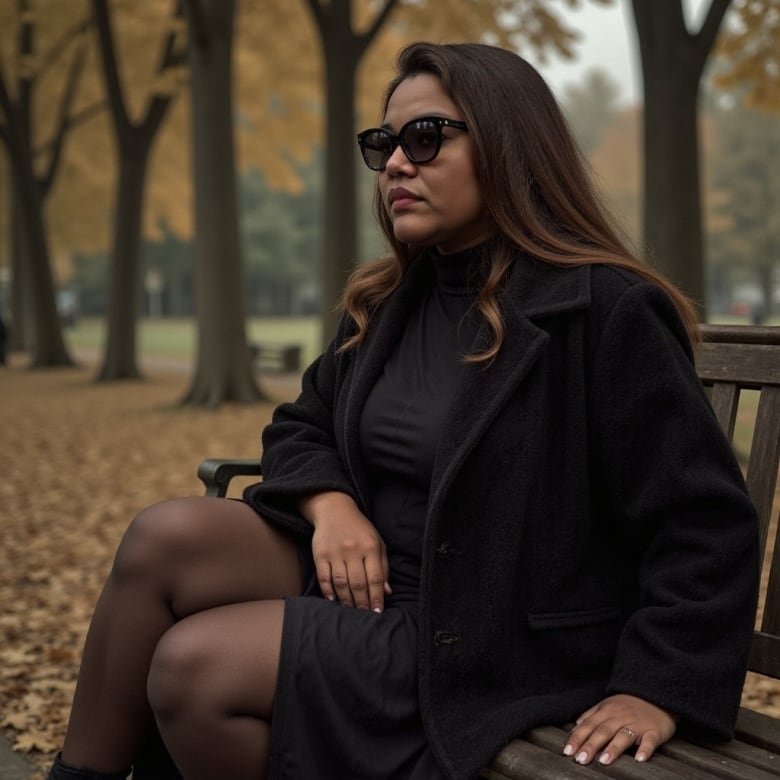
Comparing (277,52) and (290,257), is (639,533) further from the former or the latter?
(290,257)

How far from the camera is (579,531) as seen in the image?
2131 mm

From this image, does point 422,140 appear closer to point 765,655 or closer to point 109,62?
point 765,655

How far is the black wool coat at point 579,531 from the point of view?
1988 millimetres

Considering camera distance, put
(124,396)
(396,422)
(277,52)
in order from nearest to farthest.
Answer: (396,422)
(124,396)
(277,52)

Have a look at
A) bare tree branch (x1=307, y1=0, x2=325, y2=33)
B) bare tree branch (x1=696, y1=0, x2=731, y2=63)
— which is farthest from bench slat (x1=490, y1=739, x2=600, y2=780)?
bare tree branch (x1=307, y1=0, x2=325, y2=33)

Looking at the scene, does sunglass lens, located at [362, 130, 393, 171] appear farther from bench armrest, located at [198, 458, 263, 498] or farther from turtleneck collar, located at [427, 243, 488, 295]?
bench armrest, located at [198, 458, 263, 498]

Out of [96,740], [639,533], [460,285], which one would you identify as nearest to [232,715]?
[96,740]

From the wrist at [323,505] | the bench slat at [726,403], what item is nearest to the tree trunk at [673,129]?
the bench slat at [726,403]

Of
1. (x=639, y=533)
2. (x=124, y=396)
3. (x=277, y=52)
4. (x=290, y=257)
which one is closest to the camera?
(x=639, y=533)

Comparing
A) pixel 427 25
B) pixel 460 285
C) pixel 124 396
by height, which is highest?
pixel 427 25

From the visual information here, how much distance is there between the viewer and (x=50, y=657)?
4457mm

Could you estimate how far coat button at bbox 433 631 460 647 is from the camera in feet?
6.68

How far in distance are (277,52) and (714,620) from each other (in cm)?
1696

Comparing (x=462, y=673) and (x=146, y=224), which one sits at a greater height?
(x=146, y=224)
